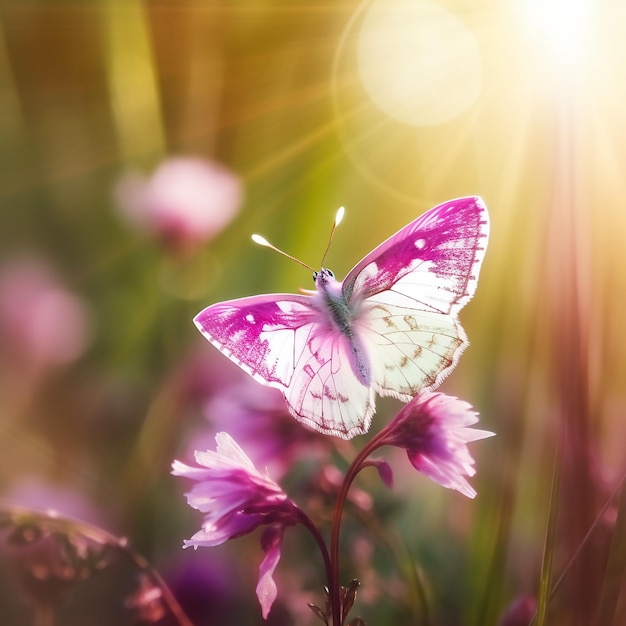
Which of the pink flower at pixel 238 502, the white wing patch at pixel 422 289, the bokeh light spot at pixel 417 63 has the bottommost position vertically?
the pink flower at pixel 238 502

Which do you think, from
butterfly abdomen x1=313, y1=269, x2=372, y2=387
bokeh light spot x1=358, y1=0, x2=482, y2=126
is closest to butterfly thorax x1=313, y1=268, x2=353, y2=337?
butterfly abdomen x1=313, y1=269, x2=372, y2=387

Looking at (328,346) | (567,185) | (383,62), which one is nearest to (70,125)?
(383,62)

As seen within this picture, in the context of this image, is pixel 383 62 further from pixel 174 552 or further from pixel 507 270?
pixel 174 552

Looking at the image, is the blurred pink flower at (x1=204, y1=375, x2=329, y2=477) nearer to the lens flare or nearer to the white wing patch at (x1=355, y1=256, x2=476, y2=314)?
the white wing patch at (x1=355, y1=256, x2=476, y2=314)

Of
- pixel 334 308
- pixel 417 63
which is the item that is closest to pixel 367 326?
pixel 334 308

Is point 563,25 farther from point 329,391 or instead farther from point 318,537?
point 318,537

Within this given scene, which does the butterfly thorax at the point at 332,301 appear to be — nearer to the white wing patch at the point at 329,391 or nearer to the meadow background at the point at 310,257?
the white wing patch at the point at 329,391

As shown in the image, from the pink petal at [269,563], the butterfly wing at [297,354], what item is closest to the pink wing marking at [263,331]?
the butterfly wing at [297,354]
